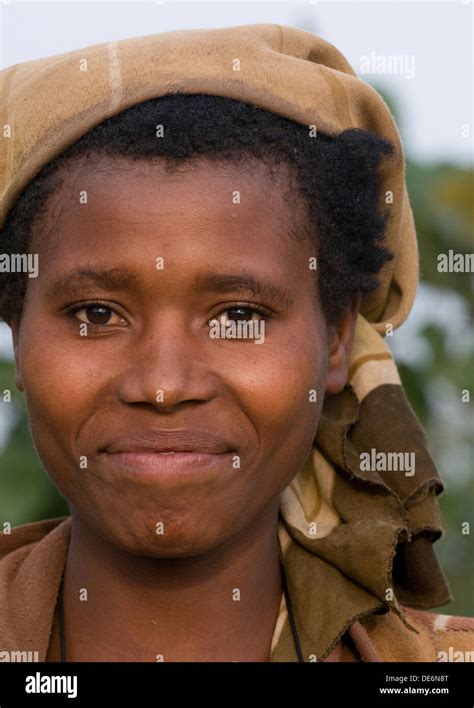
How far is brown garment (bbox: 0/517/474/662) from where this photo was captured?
2.29 metres

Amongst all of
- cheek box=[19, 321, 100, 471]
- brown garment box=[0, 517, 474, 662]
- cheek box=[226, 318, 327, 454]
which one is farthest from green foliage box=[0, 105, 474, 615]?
cheek box=[226, 318, 327, 454]

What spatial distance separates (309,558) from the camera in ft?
8.09

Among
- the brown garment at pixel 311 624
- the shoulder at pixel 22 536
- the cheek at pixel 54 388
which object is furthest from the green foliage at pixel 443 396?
the cheek at pixel 54 388

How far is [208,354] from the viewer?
82.8 inches

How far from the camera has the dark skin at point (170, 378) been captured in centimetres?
208

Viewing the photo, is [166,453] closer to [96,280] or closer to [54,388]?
[54,388]

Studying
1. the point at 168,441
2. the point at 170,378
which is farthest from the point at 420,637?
the point at 170,378

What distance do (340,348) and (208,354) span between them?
50 cm

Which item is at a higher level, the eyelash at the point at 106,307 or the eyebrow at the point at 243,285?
the eyebrow at the point at 243,285

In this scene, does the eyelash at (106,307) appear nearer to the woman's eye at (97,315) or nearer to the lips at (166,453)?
the woman's eye at (97,315)

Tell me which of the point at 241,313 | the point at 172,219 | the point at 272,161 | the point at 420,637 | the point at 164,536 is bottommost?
the point at 420,637

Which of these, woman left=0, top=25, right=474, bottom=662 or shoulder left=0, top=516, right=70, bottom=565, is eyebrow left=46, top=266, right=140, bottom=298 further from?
shoulder left=0, top=516, right=70, bottom=565

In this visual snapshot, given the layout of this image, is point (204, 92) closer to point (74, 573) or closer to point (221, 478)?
point (221, 478)
